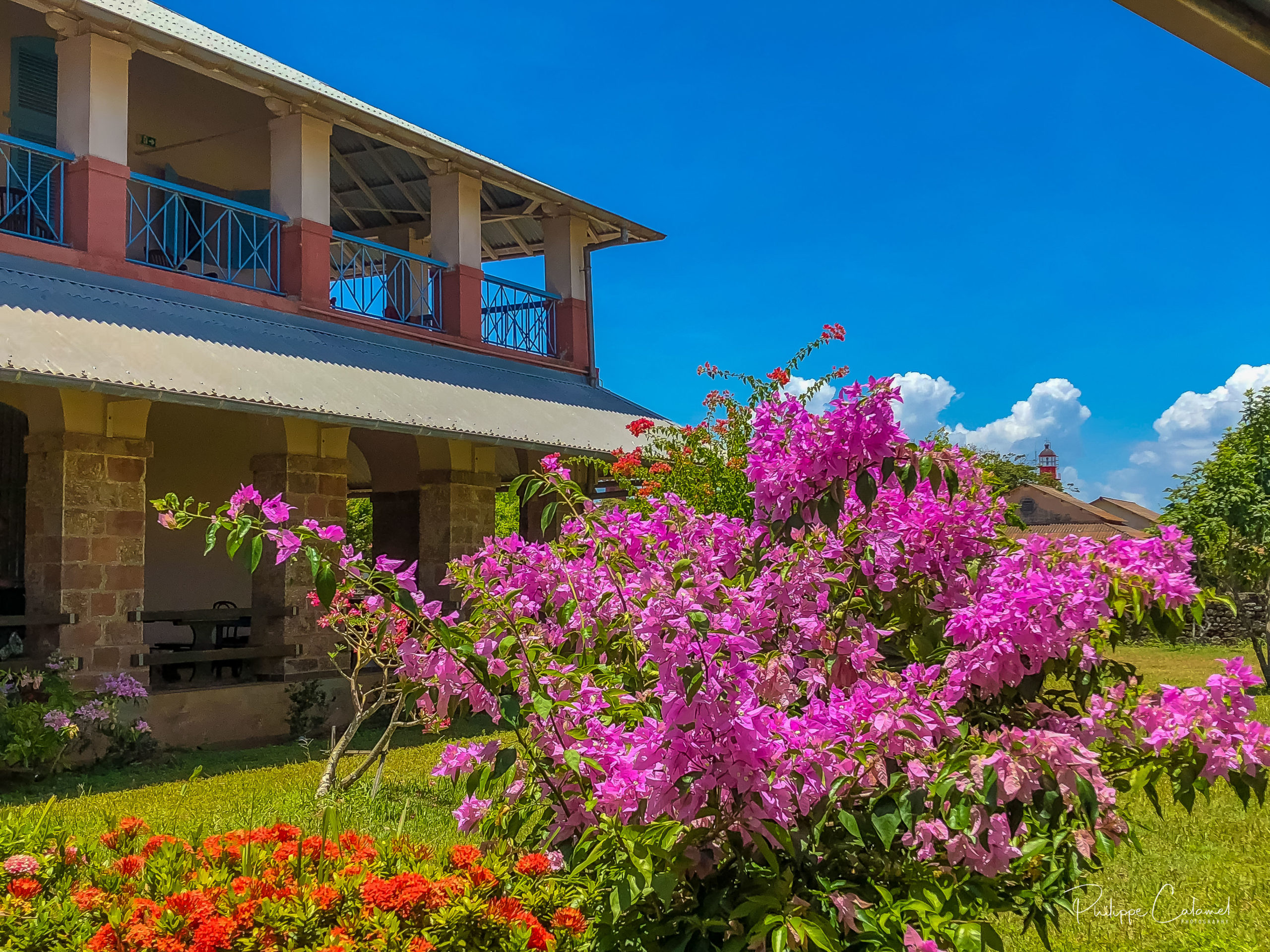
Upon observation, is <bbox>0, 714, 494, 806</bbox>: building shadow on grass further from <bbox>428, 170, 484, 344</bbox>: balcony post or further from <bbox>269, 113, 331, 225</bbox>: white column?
<bbox>269, 113, 331, 225</bbox>: white column

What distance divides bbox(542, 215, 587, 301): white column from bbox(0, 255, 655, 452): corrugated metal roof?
206 centimetres

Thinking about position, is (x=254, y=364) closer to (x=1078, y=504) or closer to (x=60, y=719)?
(x=60, y=719)

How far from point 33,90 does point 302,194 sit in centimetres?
275

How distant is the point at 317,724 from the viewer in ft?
36.3

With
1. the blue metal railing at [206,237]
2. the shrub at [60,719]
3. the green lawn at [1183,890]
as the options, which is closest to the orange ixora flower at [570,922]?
the green lawn at [1183,890]

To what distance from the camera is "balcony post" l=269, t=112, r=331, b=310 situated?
11.7 m

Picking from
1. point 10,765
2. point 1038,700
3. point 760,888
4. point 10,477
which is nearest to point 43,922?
point 760,888

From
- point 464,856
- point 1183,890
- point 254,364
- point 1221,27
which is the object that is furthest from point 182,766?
point 1221,27

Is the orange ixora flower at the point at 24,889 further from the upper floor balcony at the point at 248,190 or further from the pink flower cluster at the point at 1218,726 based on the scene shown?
the upper floor balcony at the point at 248,190

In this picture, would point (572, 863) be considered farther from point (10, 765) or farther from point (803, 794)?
point (10, 765)

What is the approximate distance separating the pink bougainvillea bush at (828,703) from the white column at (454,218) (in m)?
10.4

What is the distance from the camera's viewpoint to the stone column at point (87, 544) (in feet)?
30.2

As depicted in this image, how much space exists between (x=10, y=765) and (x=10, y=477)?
4633mm

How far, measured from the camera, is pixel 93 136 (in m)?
9.95
